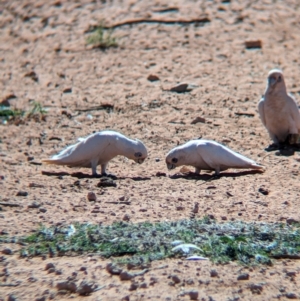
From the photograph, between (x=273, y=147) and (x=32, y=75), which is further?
(x=32, y=75)

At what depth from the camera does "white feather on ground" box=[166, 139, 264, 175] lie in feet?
28.9

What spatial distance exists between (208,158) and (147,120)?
2153mm

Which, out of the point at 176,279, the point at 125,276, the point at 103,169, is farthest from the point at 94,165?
the point at 176,279

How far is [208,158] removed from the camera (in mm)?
8812

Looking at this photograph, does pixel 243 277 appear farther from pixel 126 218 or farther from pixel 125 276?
pixel 126 218

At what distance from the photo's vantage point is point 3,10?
1539 cm

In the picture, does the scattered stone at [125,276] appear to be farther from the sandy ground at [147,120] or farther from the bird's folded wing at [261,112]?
the bird's folded wing at [261,112]

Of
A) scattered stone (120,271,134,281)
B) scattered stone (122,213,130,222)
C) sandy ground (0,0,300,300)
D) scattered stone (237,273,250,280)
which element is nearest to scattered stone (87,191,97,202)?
sandy ground (0,0,300,300)

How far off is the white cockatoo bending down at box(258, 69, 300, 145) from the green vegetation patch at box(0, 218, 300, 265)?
3.02m

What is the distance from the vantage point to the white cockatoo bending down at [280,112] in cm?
1019

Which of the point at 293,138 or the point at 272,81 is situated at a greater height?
the point at 272,81

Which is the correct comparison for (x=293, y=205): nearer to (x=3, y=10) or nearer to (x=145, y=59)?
(x=145, y=59)

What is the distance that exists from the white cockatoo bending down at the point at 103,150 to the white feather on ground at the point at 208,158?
0.96 feet

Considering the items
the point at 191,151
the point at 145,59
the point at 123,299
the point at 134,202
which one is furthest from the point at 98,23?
the point at 123,299
